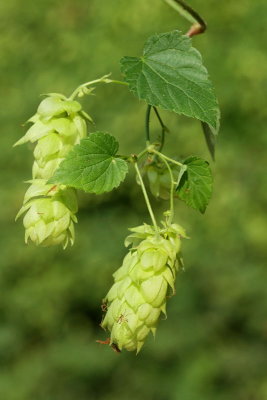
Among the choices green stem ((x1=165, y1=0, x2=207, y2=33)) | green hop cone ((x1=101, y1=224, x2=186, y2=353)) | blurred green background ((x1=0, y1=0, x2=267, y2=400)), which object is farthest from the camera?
blurred green background ((x1=0, y1=0, x2=267, y2=400))

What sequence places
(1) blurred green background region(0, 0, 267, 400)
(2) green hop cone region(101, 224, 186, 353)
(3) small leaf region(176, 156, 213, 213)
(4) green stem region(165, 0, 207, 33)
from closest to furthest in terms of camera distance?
(2) green hop cone region(101, 224, 186, 353)
(3) small leaf region(176, 156, 213, 213)
(4) green stem region(165, 0, 207, 33)
(1) blurred green background region(0, 0, 267, 400)

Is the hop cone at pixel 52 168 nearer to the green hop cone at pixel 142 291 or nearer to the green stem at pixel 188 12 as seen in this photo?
the green hop cone at pixel 142 291

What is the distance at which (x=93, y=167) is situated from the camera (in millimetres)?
1037

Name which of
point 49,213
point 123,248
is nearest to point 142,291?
point 49,213

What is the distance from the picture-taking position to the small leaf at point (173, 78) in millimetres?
1039

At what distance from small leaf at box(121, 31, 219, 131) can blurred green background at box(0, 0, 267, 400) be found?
2912 mm

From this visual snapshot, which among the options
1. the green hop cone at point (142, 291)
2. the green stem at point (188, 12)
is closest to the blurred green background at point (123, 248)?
the green stem at point (188, 12)

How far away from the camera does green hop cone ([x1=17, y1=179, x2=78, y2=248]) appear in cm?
104

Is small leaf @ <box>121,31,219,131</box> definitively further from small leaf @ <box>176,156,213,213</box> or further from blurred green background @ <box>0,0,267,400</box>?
blurred green background @ <box>0,0,267,400</box>

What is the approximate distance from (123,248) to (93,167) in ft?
10.4

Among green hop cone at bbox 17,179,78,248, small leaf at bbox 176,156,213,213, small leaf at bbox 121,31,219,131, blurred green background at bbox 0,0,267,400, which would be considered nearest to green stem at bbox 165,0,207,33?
small leaf at bbox 121,31,219,131

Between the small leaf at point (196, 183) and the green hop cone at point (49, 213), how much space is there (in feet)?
0.56

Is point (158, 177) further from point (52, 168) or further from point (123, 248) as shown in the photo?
point (123, 248)

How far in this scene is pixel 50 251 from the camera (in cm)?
434
